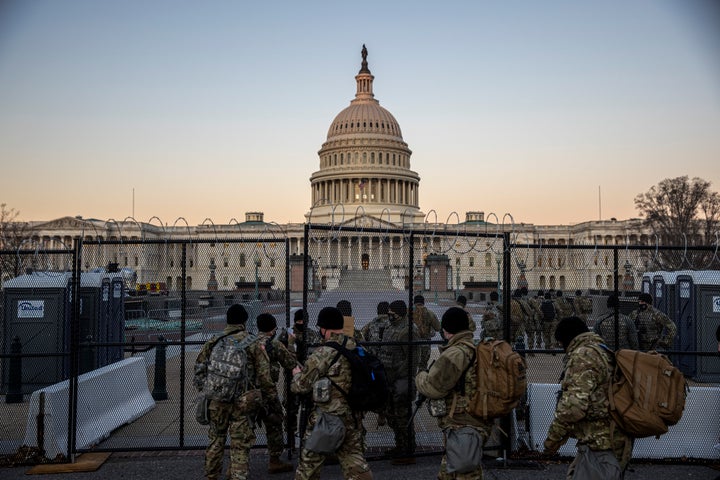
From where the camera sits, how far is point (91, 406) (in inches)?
366

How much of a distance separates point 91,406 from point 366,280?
226 inches

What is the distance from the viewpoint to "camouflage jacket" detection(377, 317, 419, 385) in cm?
855

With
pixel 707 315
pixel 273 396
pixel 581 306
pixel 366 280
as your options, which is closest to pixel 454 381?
pixel 273 396

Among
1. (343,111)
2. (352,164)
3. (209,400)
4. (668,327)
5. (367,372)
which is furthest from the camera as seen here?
(343,111)

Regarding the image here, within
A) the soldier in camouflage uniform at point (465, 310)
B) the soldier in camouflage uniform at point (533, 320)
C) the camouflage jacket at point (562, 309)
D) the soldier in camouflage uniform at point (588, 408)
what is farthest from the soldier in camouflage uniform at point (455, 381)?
the camouflage jacket at point (562, 309)

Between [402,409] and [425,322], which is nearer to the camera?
[402,409]

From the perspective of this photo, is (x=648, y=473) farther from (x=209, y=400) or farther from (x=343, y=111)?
(x=343, y=111)

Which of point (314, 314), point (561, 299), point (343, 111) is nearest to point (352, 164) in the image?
point (343, 111)

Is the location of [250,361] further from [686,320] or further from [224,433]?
[686,320]

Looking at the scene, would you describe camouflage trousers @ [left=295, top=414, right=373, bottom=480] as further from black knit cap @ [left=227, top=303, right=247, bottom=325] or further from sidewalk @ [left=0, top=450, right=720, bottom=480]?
sidewalk @ [left=0, top=450, right=720, bottom=480]

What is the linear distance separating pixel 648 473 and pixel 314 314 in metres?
5.62

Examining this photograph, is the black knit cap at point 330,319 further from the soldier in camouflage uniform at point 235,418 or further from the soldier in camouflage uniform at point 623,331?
the soldier in camouflage uniform at point 623,331

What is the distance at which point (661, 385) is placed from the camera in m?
5.38

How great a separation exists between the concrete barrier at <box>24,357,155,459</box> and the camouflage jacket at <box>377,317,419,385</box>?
14.0ft
